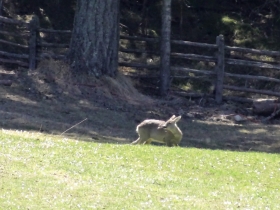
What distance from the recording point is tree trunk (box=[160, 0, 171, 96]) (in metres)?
18.9

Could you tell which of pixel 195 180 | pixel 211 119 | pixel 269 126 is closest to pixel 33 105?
pixel 211 119

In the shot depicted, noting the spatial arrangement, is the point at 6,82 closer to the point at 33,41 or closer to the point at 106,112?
the point at 33,41

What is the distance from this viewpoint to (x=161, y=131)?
12438mm

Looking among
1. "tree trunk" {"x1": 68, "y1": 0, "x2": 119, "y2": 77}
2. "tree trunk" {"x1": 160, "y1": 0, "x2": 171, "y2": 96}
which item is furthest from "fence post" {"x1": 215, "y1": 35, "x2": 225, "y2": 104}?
"tree trunk" {"x1": 68, "y1": 0, "x2": 119, "y2": 77}

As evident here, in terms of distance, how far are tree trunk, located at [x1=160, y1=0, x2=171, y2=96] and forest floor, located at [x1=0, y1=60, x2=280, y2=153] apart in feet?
1.23

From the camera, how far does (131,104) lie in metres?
17.5

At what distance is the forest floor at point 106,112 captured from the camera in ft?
47.3

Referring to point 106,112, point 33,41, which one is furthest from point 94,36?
point 106,112

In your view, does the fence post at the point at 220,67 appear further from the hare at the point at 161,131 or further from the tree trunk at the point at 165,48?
the hare at the point at 161,131

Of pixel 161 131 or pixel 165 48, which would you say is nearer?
pixel 161 131

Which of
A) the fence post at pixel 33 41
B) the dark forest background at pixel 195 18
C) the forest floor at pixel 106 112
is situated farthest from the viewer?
the dark forest background at pixel 195 18

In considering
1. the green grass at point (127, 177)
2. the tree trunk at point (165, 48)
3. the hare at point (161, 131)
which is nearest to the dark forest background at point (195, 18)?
the tree trunk at point (165, 48)

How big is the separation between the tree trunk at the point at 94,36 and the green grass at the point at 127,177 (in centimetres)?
603

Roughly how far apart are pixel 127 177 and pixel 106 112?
23.0ft
